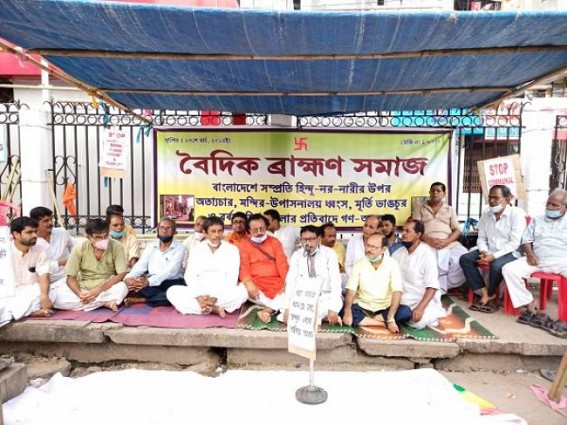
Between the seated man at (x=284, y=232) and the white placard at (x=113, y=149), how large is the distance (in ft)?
6.68

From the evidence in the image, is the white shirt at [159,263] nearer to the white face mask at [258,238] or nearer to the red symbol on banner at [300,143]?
the white face mask at [258,238]


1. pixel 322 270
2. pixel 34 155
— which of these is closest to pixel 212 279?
pixel 322 270

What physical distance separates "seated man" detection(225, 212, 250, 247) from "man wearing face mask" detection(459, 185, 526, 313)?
8.68 feet

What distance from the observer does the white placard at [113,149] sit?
5582mm

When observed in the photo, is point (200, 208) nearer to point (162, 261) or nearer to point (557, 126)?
point (162, 261)

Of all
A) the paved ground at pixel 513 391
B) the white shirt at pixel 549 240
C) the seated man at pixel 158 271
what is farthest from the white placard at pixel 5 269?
the white shirt at pixel 549 240

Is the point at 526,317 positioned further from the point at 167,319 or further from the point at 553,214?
the point at 167,319

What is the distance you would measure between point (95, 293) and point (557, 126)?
595 centimetres

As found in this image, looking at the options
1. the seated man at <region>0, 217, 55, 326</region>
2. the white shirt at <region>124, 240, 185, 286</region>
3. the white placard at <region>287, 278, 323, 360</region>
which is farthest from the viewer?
the white shirt at <region>124, 240, 185, 286</region>

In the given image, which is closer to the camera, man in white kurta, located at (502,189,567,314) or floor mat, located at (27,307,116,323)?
floor mat, located at (27,307,116,323)

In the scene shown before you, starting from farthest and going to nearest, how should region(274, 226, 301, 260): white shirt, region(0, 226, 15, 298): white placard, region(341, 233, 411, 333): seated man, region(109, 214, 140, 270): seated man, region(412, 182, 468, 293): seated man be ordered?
region(274, 226, 301, 260): white shirt < region(412, 182, 468, 293): seated man < region(109, 214, 140, 270): seated man < region(341, 233, 411, 333): seated man < region(0, 226, 15, 298): white placard

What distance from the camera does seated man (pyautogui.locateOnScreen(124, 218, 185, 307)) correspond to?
4.67 meters

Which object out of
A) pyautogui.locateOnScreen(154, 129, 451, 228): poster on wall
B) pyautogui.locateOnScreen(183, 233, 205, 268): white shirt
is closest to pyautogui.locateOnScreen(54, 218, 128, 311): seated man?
pyautogui.locateOnScreen(183, 233, 205, 268): white shirt

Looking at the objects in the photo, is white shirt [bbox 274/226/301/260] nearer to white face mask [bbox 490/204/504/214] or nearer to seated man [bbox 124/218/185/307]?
seated man [bbox 124/218/185/307]
